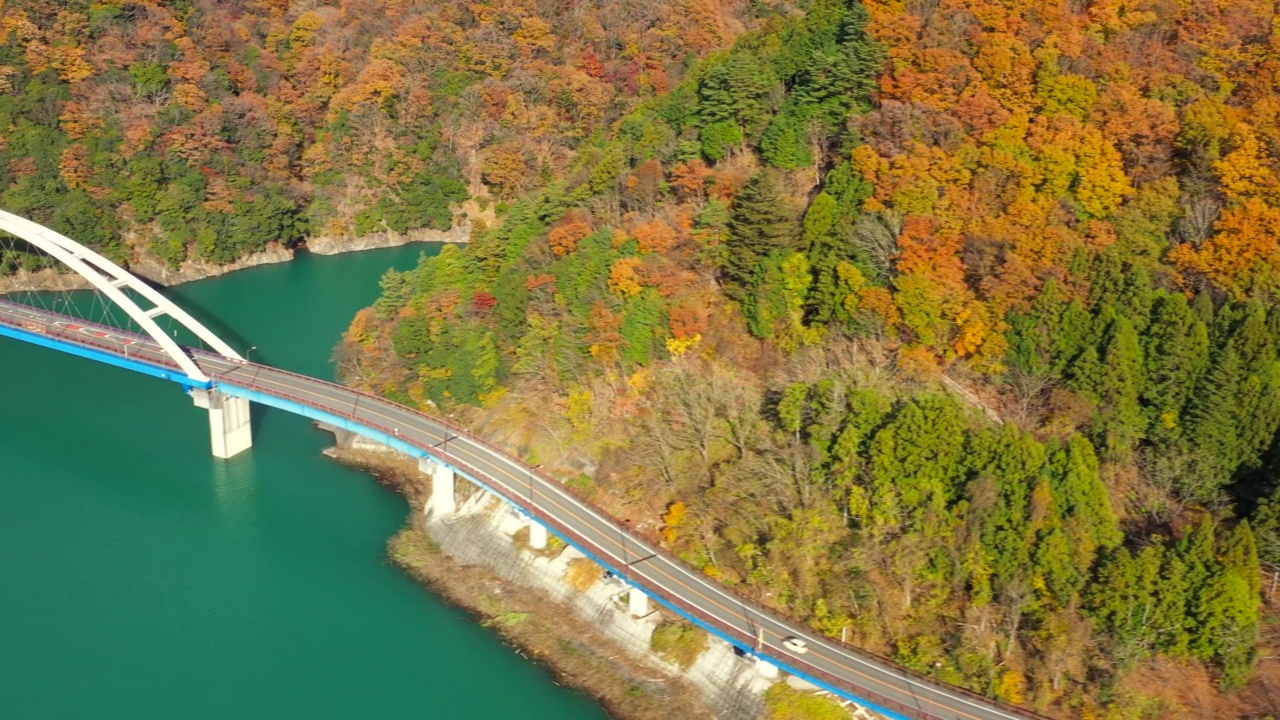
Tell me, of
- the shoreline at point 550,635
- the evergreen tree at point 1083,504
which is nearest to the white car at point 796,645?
the shoreline at point 550,635

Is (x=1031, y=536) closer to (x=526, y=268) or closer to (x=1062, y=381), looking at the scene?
(x=1062, y=381)

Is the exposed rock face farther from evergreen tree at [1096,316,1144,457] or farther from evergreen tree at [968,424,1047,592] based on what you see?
evergreen tree at [968,424,1047,592]

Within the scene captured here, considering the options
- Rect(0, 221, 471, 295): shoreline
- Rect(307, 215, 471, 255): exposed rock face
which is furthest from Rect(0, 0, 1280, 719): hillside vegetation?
Rect(0, 221, 471, 295): shoreline

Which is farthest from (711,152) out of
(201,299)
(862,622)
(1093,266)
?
(201,299)

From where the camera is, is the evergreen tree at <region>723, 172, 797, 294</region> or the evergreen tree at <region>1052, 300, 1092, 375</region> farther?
the evergreen tree at <region>723, 172, 797, 294</region>

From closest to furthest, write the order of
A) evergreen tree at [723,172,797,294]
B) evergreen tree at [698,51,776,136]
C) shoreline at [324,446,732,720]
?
1. shoreline at [324,446,732,720]
2. evergreen tree at [723,172,797,294]
3. evergreen tree at [698,51,776,136]

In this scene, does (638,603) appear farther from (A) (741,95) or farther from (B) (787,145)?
(A) (741,95)
